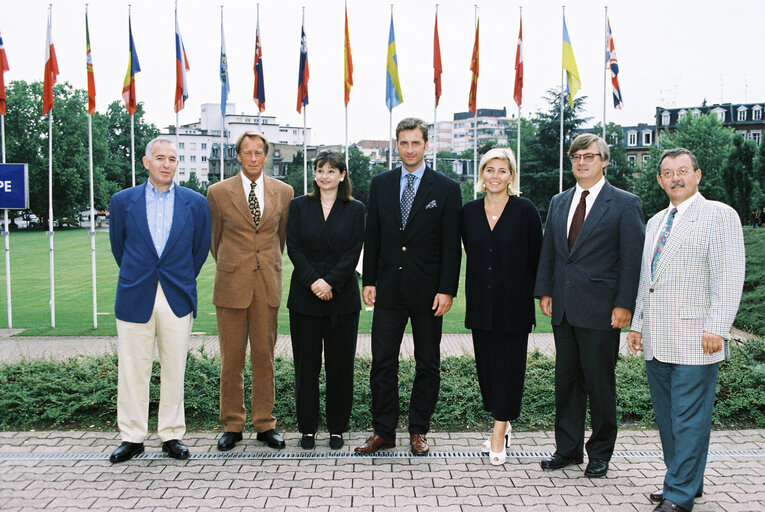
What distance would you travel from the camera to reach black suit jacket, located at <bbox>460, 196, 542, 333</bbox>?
16.0 feet

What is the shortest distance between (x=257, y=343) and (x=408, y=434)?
1.52m

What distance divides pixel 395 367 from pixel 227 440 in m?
1.47

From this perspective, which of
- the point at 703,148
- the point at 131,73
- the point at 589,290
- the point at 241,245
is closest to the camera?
the point at 589,290

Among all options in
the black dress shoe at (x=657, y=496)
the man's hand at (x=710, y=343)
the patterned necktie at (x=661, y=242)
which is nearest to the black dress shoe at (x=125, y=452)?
the black dress shoe at (x=657, y=496)

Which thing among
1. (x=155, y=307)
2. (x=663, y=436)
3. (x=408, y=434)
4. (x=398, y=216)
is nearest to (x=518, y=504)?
(x=663, y=436)

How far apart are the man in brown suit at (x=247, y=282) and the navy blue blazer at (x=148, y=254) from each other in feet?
0.68

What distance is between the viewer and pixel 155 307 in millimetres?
5023

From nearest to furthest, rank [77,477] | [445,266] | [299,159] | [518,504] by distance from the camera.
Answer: [518,504] → [77,477] → [445,266] → [299,159]

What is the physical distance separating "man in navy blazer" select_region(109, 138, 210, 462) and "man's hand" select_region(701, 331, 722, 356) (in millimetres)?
3742

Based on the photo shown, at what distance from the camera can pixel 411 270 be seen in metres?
5.02

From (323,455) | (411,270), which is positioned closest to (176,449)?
(323,455)

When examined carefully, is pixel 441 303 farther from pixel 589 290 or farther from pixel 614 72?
pixel 614 72

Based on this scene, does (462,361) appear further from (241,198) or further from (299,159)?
(299,159)

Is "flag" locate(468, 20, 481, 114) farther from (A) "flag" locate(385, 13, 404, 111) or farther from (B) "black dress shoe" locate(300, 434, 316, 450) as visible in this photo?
(B) "black dress shoe" locate(300, 434, 316, 450)
